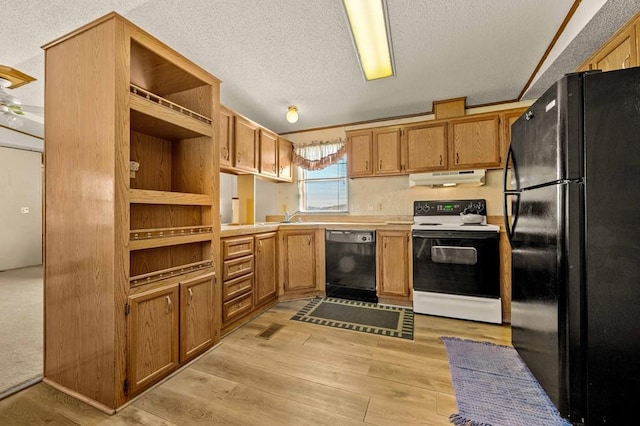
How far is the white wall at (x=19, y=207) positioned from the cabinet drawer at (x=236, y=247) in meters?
5.61

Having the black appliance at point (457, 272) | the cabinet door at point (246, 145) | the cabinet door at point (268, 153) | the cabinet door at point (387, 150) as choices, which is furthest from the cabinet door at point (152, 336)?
the cabinet door at point (387, 150)

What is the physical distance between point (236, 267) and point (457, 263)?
222 centimetres

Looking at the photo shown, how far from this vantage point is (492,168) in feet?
10.1

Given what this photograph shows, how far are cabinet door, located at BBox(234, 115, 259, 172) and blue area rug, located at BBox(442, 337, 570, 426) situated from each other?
272 cm

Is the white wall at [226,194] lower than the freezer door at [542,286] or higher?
higher

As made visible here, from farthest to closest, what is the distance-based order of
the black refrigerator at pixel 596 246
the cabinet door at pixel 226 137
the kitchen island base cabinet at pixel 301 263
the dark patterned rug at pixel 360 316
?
the kitchen island base cabinet at pixel 301 263 → the cabinet door at pixel 226 137 → the dark patterned rug at pixel 360 316 → the black refrigerator at pixel 596 246

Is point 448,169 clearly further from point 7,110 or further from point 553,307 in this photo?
point 7,110

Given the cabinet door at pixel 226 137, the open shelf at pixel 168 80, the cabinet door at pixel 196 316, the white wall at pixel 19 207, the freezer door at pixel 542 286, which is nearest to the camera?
the freezer door at pixel 542 286

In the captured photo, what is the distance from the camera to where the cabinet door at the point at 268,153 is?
3.40 meters

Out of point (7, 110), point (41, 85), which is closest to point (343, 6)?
point (41, 85)

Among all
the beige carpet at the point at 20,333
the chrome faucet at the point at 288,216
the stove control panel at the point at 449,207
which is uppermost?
the stove control panel at the point at 449,207

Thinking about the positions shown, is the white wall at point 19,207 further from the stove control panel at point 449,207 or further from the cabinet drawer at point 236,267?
the stove control panel at point 449,207

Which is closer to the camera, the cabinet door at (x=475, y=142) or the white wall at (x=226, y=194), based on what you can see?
the cabinet door at (x=475, y=142)

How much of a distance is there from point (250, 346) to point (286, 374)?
1.65ft
